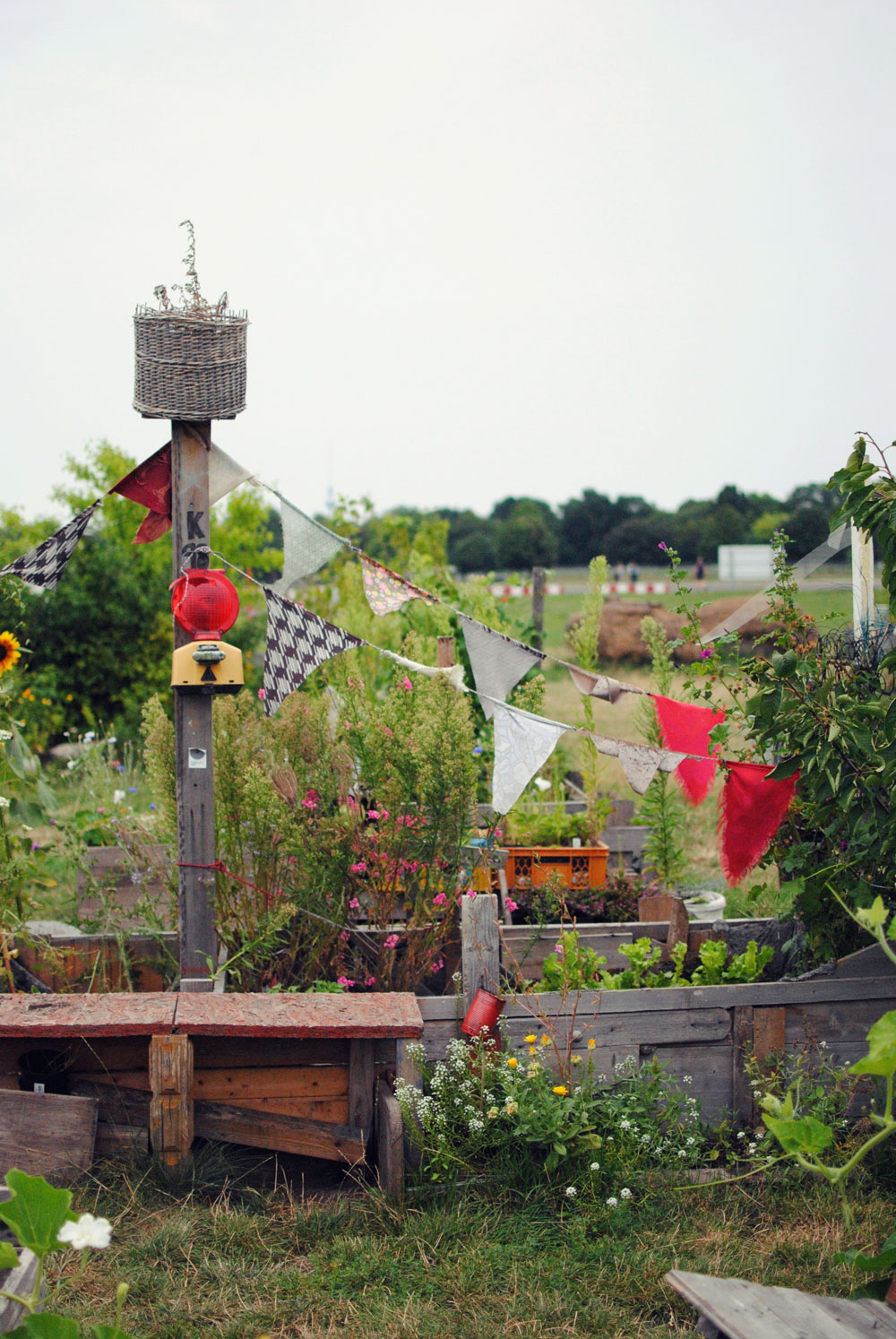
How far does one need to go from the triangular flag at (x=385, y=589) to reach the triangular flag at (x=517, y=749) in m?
0.61

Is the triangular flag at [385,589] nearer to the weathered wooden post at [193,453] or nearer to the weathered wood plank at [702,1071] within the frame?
the weathered wooden post at [193,453]

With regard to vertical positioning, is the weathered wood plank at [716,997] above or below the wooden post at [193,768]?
below

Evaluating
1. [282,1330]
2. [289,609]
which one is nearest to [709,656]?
[289,609]

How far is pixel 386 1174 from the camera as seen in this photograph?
124 inches

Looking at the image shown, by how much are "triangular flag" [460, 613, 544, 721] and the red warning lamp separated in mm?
953

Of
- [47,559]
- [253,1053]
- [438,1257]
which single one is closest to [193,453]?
[47,559]

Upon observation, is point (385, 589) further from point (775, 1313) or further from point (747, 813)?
point (775, 1313)

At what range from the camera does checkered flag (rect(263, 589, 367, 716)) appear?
13.0ft

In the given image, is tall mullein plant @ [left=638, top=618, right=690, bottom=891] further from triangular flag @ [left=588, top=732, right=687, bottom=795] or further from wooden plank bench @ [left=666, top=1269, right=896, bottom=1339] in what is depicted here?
wooden plank bench @ [left=666, top=1269, right=896, bottom=1339]

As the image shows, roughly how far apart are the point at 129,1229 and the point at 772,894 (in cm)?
319

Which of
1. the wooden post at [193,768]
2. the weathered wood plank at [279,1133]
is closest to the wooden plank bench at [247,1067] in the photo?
the weathered wood plank at [279,1133]

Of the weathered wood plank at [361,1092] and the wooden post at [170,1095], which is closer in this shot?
the wooden post at [170,1095]

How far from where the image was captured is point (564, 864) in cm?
489

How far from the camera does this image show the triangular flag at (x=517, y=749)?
378cm
